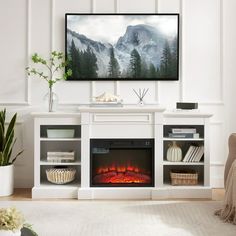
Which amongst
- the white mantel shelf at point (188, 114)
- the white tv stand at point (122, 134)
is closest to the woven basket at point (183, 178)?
the white tv stand at point (122, 134)

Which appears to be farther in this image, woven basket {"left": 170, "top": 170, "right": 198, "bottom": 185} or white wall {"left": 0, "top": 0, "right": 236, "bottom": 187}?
white wall {"left": 0, "top": 0, "right": 236, "bottom": 187}

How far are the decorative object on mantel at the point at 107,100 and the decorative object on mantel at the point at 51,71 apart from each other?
456 mm

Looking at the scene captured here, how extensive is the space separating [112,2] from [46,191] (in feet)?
7.19

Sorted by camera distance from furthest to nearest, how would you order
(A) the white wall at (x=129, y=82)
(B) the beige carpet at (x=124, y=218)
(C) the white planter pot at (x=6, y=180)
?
(A) the white wall at (x=129, y=82)
(C) the white planter pot at (x=6, y=180)
(B) the beige carpet at (x=124, y=218)

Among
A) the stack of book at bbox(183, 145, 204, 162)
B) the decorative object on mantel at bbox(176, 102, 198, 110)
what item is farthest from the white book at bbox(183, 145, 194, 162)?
the decorative object on mantel at bbox(176, 102, 198, 110)

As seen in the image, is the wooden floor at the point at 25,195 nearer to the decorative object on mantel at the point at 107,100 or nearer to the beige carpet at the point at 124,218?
the beige carpet at the point at 124,218

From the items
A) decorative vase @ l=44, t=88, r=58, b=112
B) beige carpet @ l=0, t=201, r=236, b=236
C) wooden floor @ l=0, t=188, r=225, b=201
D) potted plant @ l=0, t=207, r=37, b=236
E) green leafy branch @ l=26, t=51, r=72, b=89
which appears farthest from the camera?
green leafy branch @ l=26, t=51, r=72, b=89

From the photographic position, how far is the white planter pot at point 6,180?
437cm

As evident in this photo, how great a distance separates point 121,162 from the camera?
4500 millimetres

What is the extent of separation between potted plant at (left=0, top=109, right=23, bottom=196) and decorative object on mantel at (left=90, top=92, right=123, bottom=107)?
885 millimetres

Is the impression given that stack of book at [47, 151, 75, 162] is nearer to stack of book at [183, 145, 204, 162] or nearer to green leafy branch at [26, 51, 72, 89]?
green leafy branch at [26, 51, 72, 89]

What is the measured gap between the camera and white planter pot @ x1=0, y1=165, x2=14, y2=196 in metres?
4.37

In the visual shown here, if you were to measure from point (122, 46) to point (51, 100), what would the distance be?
0.99 m

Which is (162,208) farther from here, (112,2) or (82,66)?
(112,2)
